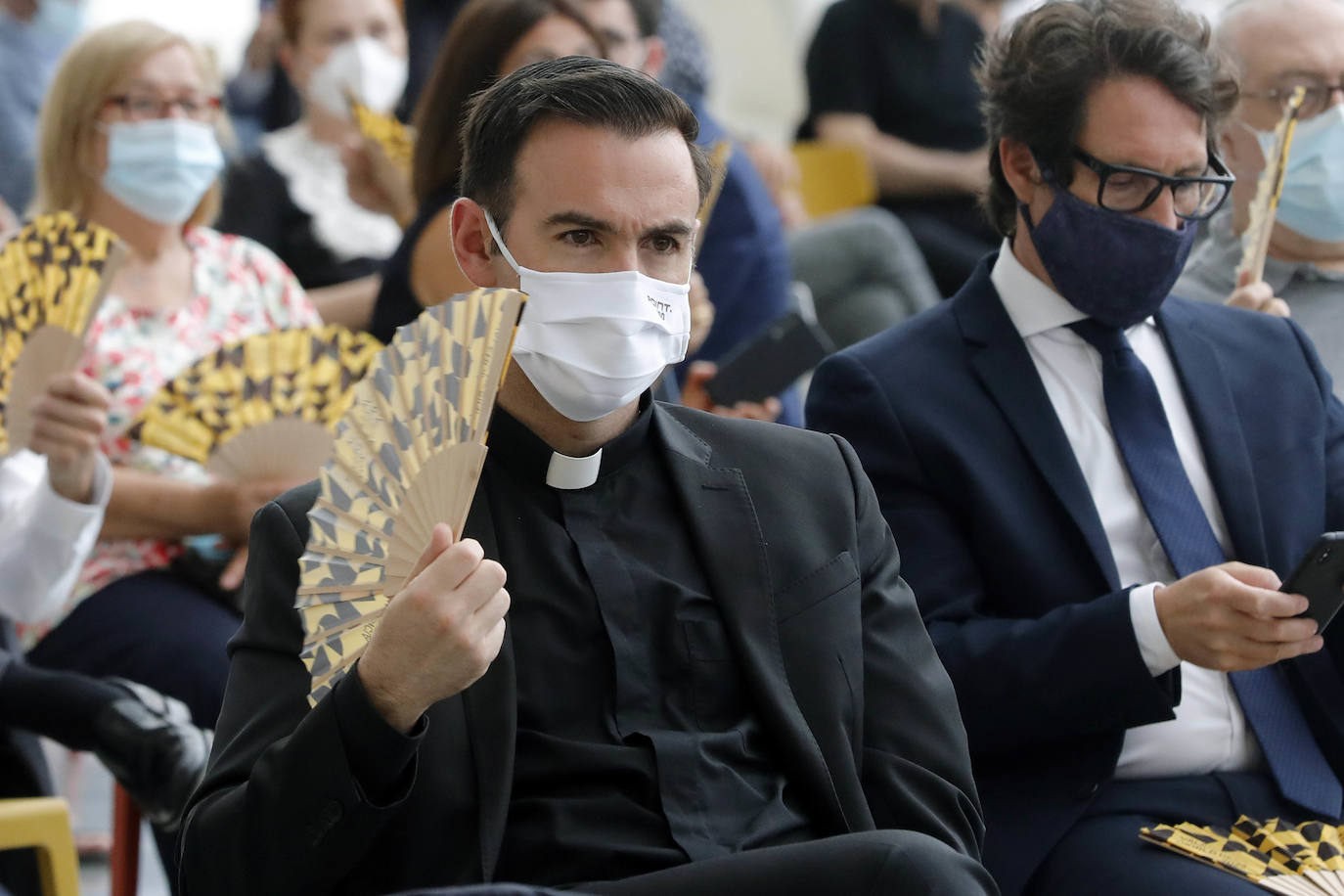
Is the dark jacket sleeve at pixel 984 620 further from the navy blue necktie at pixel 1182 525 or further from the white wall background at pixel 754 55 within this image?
the white wall background at pixel 754 55

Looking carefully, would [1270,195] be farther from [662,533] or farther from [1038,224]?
[662,533]

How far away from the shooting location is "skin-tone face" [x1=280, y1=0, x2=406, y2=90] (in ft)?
17.3

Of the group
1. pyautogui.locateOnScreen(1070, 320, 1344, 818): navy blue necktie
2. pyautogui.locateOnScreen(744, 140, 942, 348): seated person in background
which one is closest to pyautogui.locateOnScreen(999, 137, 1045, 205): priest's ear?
pyautogui.locateOnScreen(1070, 320, 1344, 818): navy blue necktie

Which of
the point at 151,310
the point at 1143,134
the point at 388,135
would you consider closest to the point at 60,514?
the point at 151,310

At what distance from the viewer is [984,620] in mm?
2754

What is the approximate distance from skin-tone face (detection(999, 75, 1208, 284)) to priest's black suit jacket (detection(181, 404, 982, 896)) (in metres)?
0.76

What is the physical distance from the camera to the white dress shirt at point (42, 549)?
3248 mm

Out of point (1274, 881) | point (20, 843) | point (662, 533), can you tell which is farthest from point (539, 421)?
point (1274, 881)

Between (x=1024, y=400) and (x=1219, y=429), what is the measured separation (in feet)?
1.13

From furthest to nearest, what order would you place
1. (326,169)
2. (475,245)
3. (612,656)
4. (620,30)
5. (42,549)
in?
(326,169), (620,30), (42,549), (475,245), (612,656)

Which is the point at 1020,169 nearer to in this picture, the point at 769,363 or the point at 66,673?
the point at 769,363

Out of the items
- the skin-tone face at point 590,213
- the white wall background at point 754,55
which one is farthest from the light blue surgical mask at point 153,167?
the white wall background at point 754,55

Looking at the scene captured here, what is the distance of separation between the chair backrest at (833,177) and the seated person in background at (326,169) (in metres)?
1.70

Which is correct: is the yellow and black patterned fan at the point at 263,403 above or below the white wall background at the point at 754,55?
above
